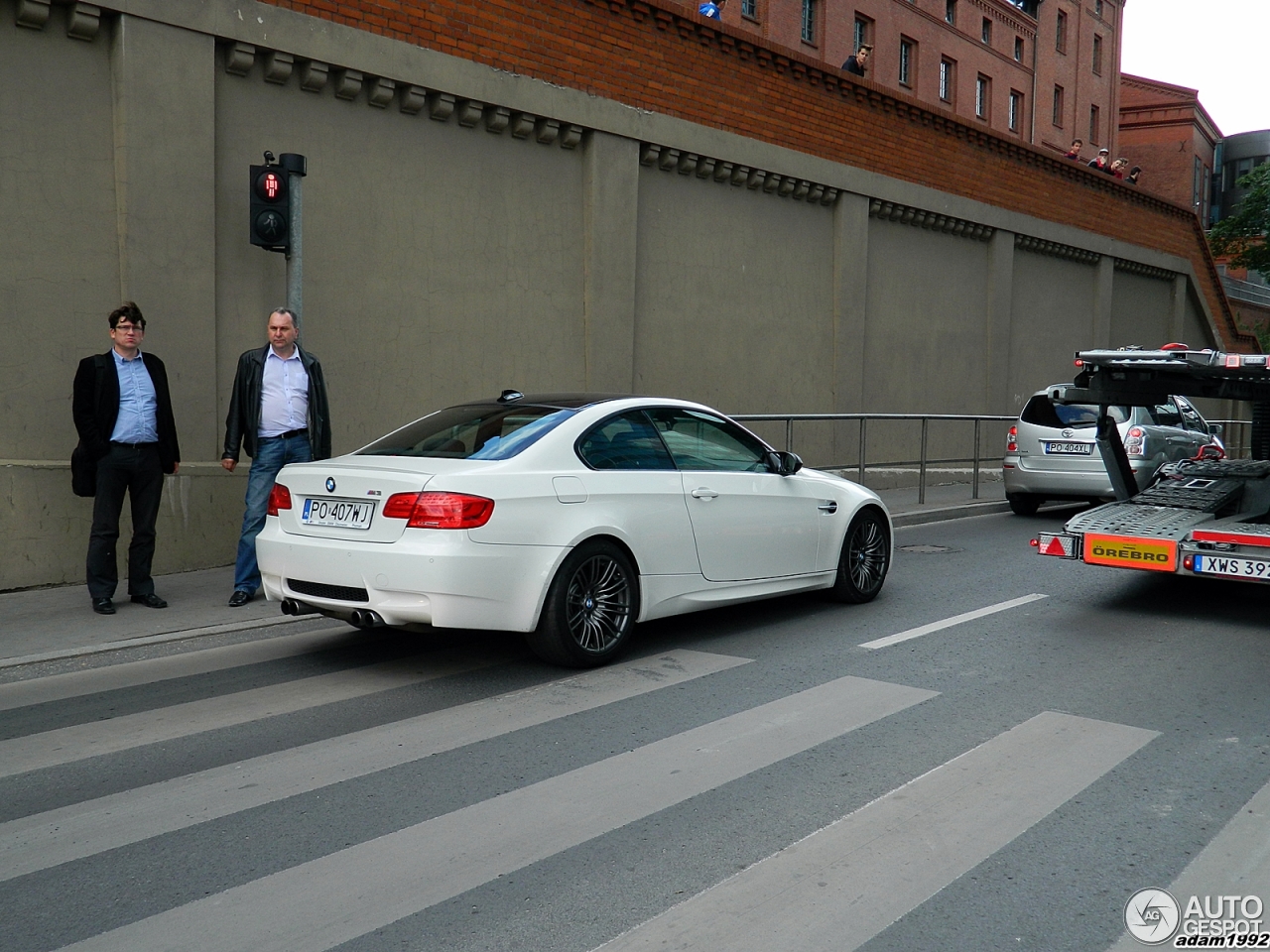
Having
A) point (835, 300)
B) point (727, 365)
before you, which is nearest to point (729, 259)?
point (727, 365)

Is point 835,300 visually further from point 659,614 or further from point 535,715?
point 535,715

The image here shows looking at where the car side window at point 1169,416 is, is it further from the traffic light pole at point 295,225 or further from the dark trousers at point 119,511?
the dark trousers at point 119,511

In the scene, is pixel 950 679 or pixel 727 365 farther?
pixel 727 365

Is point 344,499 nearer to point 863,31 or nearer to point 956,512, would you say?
point 956,512

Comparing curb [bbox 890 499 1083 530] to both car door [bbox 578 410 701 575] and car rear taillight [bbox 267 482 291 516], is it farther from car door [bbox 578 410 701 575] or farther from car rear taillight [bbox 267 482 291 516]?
car rear taillight [bbox 267 482 291 516]

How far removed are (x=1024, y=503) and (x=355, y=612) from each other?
10374 millimetres

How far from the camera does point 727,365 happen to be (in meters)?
15.4

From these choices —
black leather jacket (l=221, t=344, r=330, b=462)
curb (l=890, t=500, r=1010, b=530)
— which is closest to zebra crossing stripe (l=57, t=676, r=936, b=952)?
black leather jacket (l=221, t=344, r=330, b=462)

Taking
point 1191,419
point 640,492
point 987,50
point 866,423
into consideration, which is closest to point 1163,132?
point 987,50

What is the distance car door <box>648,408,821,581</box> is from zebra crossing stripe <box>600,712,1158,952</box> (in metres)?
2.33

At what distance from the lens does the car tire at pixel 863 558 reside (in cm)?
806

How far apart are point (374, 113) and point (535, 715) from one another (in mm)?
7395

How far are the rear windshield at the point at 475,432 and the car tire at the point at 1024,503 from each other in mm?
9041

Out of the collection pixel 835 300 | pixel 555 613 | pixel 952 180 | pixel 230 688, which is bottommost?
pixel 230 688
